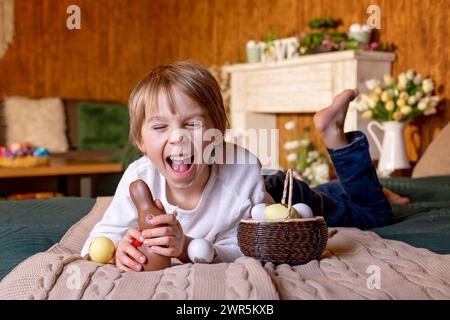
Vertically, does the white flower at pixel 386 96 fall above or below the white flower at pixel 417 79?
below

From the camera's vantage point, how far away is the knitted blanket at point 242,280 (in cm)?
82

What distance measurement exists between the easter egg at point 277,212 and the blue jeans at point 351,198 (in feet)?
1.65

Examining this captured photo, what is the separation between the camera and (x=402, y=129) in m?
3.04

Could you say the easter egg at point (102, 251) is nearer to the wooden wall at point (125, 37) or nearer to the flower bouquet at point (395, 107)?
the flower bouquet at point (395, 107)

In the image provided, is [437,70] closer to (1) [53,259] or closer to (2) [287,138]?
(2) [287,138]

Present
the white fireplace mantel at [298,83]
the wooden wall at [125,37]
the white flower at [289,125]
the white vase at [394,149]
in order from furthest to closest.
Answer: the wooden wall at [125,37] → the white flower at [289,125] → the white fireplace mantel at [298,83] → the white vase at [394,149]

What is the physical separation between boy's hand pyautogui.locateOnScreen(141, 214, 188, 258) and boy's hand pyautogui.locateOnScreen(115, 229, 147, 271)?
0.02 metres

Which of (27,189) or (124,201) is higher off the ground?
(124,201)

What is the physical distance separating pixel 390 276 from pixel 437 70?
8.29ft

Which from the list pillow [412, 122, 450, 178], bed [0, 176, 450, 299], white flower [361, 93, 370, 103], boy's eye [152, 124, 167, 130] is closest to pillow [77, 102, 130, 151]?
white flower [361, 93, 370, 103]

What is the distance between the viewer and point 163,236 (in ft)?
3.30

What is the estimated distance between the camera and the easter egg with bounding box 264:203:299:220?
1.03 m

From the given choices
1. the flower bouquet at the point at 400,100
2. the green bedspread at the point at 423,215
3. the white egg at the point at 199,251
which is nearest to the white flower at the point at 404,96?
the flower bouquet at the point at 400,100

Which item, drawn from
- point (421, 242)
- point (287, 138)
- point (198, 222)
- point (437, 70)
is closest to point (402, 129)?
point (437, 70)
